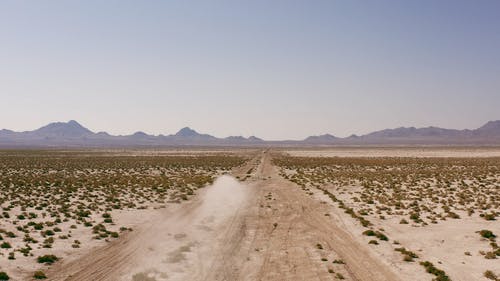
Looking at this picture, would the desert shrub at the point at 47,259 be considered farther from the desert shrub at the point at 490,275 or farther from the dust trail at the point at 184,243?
the desert shrub at the point at 490,275

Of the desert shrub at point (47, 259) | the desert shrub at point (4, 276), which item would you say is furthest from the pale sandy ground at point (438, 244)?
the desert shrub at point (4, 276)

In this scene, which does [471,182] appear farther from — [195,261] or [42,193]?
[42,193]

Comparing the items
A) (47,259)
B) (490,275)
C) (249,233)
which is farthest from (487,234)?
(47,259)

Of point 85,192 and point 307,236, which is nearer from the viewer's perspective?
point 307,236

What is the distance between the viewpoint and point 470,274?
693 inches

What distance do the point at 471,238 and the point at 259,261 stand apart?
12728 mm

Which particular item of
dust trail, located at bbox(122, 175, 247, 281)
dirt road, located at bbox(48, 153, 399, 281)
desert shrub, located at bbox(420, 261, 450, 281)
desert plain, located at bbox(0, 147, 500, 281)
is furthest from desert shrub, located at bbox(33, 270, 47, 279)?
desert shrub, located at bbox(420, 261, 450, 281)

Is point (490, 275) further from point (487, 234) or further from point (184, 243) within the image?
point (184, 243)

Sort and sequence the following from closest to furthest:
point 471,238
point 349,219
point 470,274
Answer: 1. point 470,274
2. point 471,238
3. point 349,219

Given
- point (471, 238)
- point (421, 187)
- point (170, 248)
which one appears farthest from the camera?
point (421, 187)

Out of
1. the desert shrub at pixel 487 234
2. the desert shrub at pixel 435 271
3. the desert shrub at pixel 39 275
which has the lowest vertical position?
the desert shrub at pixel 39 275

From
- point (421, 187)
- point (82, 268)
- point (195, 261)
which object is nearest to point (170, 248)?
point (195, 261)

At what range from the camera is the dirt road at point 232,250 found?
690 inches

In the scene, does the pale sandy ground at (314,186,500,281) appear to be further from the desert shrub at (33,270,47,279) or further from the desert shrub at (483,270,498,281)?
the desert shrub at (33,270,47,279)
